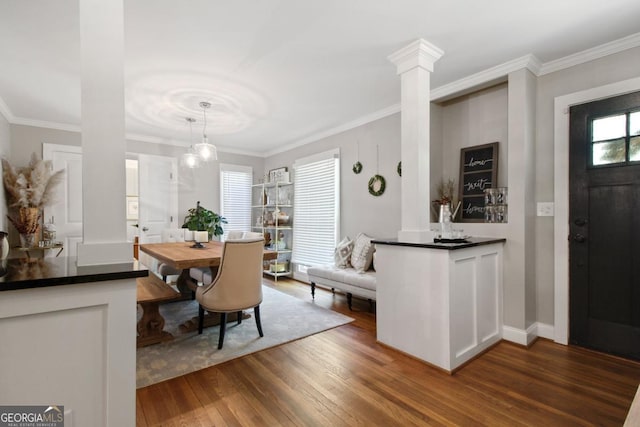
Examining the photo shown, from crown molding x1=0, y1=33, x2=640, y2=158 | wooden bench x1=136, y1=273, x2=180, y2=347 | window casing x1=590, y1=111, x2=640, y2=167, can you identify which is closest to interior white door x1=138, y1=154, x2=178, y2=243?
crown molding x1=0, y1=33, x2=640, y2=158

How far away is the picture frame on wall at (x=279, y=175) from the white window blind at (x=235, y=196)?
0.56 meters

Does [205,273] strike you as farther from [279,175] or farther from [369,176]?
[279,175]

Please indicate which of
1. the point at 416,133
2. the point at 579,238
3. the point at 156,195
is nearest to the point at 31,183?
the point at 156,195

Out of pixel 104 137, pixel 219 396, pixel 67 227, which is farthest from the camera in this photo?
pixel 67 227

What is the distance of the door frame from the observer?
2.57 meters

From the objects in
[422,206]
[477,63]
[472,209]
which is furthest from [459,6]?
[472,209]

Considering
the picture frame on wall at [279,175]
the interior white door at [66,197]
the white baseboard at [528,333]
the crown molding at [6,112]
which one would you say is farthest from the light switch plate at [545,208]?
the crown molding at [6,112]

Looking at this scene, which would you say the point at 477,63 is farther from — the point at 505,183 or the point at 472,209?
the point at 472,209

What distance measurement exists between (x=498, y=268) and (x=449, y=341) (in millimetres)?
974

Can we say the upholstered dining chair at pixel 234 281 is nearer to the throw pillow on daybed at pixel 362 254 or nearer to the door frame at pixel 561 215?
the throw pillow on daybed at pixel 362 254

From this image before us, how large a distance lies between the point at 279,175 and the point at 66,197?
328 cm

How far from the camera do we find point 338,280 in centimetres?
359

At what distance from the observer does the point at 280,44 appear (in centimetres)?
236

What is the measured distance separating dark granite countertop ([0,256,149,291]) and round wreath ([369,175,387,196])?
3156 mm
